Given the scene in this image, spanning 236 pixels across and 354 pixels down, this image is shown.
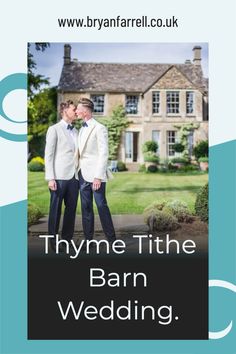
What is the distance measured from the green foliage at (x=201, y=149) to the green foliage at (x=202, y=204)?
365mm

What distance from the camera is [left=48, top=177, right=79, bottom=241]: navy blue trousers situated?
7488 mm

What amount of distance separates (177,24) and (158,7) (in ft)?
0.91

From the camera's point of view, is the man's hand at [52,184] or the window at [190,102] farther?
the window at [190,102]

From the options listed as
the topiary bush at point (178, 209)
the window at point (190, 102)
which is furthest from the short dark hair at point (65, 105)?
the topiary bush at point (178, 209)

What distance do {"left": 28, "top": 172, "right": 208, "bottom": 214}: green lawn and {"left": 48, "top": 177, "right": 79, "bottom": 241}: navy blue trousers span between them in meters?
0.08

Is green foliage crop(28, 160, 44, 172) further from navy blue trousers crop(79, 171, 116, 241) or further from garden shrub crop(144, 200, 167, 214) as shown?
garden shrub crop(144, 200, 167, 214)

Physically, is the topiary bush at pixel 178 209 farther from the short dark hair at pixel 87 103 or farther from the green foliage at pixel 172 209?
the short dark hair at pixel 87 103

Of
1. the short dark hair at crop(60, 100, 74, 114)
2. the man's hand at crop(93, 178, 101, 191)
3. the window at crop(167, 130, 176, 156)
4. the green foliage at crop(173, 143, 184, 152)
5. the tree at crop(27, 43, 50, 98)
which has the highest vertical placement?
the tree at crop(27, 43, 50, 98)

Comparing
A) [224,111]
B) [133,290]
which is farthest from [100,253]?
[224,111]

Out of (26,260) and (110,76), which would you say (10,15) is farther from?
(26,260)

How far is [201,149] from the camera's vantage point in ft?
24.7

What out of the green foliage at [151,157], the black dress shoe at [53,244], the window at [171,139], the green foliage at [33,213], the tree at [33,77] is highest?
the tree at [33,77]

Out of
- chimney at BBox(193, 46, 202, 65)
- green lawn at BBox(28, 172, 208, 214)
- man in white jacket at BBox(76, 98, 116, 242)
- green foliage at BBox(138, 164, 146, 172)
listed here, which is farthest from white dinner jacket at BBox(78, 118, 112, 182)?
chimney at BBox(193, 46, 202, 65)

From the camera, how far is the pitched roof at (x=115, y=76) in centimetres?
742
